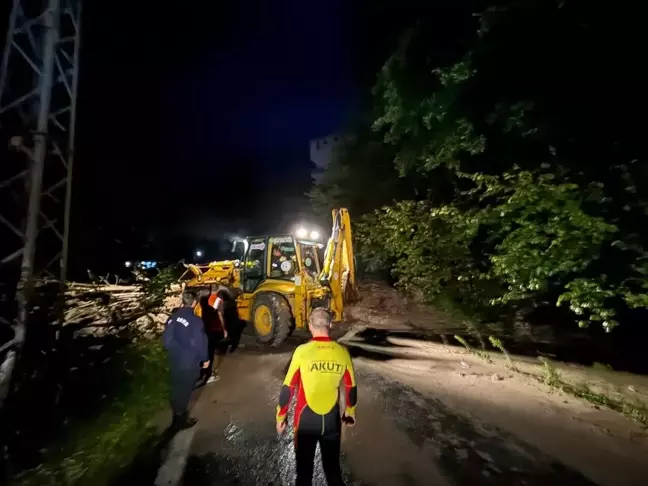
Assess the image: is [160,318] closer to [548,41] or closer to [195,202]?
[548,41]

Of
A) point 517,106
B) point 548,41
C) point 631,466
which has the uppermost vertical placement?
point 548,41

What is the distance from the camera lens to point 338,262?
12.4 meters

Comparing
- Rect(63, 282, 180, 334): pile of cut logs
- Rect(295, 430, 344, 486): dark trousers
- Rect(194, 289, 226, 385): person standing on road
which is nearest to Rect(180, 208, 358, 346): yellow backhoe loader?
Rect(194, 289, 226, 385): person standing on road

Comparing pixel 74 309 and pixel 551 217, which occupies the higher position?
pixel 551 217

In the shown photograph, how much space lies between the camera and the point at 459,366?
9.39 m

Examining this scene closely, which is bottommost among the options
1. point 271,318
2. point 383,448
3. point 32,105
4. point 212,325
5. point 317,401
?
point 383,448

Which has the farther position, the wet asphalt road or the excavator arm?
the excavator arm

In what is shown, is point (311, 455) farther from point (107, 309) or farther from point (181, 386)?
point (107, 309)

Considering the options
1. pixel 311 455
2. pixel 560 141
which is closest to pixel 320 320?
pixel 311 455

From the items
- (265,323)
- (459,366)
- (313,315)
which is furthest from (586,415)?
(265,323)

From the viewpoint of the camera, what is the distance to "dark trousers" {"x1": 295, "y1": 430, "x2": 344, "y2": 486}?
385 centimetres

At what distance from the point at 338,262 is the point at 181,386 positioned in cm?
656

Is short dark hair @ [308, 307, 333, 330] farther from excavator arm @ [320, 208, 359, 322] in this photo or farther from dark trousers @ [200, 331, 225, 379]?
excavator arm @ [320, 208, 359, 322]

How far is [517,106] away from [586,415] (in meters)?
5.55
